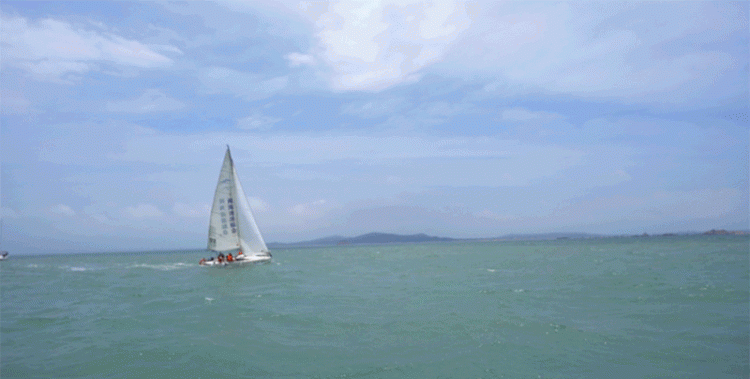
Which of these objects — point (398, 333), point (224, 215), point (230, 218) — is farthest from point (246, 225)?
point (398, 333)

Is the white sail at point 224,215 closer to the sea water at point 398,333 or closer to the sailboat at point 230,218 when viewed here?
the sailboat at point 230,218

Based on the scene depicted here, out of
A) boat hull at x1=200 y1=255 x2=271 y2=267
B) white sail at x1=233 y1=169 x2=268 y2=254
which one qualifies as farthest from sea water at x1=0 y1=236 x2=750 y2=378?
white sail at x1=233 y1=169 x2=268 y2=254

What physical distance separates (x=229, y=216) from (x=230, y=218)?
266 mm

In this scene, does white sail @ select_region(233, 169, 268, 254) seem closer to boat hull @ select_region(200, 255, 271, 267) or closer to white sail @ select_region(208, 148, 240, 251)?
white sail @ select_region(208, 148, 240, 251)

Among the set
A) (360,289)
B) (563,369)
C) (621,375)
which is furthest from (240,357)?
(360,289)

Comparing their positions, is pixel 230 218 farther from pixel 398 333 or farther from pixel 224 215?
pixel 398 333

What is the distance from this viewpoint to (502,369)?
11320mm

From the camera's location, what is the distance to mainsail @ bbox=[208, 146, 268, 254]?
2106 inches

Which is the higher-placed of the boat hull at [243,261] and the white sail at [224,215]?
the white sail at [224,215]

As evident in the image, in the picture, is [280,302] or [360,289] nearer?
[280,302]

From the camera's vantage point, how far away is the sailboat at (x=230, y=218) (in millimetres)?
53469

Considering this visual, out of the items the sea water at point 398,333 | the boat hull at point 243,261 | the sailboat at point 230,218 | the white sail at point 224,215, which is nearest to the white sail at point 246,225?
the sailboat at point 230,218

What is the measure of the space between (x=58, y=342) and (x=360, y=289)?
625 inches

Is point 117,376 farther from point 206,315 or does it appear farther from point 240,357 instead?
point 206,315
